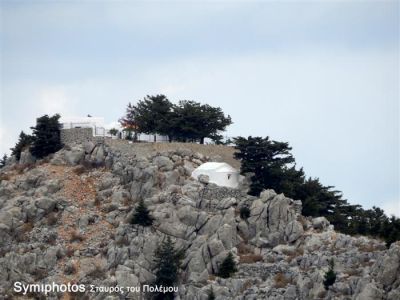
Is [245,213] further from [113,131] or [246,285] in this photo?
[113,131]

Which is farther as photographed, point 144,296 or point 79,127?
point 79,127

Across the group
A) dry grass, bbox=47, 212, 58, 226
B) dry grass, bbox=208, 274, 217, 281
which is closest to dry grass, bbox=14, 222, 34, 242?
dry grass, bbox=47, 212, 58, 226

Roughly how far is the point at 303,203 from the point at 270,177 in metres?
3.53

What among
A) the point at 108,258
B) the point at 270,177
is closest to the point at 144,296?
the point at 108,258

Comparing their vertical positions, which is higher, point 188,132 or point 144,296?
point 188,132

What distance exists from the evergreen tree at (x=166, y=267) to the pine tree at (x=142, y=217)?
11.1 ft

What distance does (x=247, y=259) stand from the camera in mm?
130125

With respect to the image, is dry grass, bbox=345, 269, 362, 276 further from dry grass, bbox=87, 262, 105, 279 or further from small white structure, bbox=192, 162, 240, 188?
dry grass, bbox=87, 262, 105, 279

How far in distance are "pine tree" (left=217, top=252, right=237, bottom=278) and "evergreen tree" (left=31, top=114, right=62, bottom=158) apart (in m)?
23.7

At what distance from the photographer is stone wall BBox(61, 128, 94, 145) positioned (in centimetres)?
14538

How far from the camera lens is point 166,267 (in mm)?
128375

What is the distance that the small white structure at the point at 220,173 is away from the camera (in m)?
139

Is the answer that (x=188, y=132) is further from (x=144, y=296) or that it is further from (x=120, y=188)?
(x=144, y=296)

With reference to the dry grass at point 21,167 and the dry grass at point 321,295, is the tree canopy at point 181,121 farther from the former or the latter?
the dry grass at point 321,295
